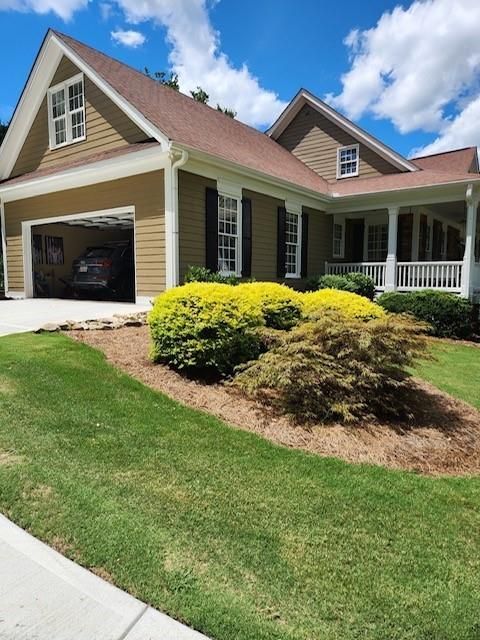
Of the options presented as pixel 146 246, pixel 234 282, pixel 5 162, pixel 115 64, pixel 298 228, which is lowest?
pixel 234 282

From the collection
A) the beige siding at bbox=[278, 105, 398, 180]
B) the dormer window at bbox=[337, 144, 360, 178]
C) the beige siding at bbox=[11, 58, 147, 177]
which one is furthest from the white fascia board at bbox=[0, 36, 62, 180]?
the dormer window at bbox=[337, 144, 360, 178]

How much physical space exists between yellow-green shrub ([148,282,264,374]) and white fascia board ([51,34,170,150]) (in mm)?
4738

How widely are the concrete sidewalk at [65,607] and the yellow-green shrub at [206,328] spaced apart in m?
3.18

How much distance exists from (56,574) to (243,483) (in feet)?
4.33

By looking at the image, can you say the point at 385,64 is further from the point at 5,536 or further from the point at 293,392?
the point at 5,536

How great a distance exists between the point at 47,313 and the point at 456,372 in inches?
319

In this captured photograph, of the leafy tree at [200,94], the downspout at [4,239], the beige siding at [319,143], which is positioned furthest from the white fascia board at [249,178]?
the leafy tree at [200,94]

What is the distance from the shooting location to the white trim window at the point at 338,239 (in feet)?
52.2

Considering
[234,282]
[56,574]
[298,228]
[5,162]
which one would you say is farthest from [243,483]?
[5,162]

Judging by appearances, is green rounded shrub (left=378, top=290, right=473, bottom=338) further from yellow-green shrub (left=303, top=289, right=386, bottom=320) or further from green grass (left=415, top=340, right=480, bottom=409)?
yellow-green shrub (left=303, top=289, right=386, bottom=320)

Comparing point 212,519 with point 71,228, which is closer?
point 212,519

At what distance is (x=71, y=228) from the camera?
48.8ft

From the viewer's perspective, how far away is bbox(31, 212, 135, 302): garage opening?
12188 mm

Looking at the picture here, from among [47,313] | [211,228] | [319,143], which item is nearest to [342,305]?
[211,228]
